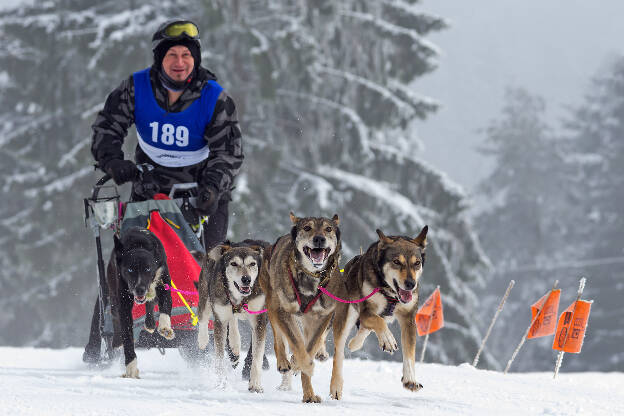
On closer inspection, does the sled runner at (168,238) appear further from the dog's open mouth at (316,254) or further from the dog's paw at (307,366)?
the dog's open mouth at (316,254)

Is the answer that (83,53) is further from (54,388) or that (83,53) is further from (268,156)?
(54,388)

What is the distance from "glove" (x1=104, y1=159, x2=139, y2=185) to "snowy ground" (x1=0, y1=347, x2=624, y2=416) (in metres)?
1.34

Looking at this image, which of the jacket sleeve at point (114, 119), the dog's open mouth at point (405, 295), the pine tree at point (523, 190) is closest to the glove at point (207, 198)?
the jacket sleeve at point (114, 119)

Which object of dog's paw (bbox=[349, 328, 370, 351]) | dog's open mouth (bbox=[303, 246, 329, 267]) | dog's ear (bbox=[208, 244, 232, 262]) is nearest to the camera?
dog's open mouth (bbox=[303, 246, 329, 267])

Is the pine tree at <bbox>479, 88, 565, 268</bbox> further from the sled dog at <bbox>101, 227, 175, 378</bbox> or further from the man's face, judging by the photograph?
the sled dog at <bbox>101, 227, 175, 378</bbox>

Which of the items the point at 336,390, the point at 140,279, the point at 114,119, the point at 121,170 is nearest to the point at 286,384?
the point at 336,390

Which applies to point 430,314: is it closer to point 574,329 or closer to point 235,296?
point 574,329

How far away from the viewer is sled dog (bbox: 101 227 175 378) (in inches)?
219

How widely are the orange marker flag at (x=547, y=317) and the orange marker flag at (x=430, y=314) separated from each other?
0.88 meters

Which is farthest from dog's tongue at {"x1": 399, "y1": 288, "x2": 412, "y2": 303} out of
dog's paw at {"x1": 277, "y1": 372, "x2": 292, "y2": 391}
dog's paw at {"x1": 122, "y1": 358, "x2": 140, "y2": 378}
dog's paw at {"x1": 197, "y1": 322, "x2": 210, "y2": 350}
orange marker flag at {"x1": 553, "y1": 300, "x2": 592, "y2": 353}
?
orange marker flag at {"x1": 553, "y1": 300, "x2": 592, "y2": 353}

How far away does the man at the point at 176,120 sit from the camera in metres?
6.27

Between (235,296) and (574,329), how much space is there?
4246mm

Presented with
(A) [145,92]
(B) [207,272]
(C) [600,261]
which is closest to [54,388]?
(B) [207,272]

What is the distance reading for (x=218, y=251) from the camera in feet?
18.6
